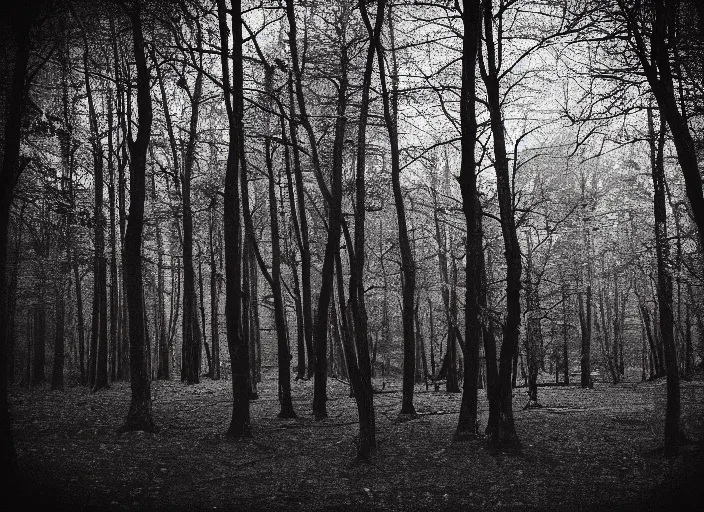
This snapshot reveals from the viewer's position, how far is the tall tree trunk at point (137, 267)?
30.9 ft

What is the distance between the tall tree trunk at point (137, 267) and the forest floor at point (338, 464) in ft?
1.55

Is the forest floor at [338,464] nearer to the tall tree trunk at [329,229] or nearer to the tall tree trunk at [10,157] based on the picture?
the tall tree trunk at [10,157]

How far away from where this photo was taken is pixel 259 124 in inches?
602

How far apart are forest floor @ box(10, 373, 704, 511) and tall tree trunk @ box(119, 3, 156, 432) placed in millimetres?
472

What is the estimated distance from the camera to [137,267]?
9711mm

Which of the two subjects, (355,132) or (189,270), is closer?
(355,132)

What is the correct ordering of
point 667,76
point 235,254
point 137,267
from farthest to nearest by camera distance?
1. point 235,254
2. point 137,267
3. point 667,76

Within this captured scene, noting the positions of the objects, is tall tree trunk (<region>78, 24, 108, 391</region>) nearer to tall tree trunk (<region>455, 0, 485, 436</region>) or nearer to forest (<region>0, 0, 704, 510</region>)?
forest (<region>0, 0, 704, 510</region>)

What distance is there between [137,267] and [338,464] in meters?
5.37

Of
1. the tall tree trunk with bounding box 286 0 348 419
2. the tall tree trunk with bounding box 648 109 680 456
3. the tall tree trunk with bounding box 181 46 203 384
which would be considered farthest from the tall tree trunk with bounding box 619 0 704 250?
the tall tree trunk with bounding box 181 46 203 384

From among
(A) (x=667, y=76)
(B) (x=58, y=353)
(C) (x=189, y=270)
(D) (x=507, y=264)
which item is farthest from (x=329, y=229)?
(B) (x=58, y=353)

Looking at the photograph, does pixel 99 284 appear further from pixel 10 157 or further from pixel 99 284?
pixel 10 157

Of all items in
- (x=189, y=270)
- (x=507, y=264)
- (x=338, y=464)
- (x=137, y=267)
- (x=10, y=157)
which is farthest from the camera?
(x=189, y=270)

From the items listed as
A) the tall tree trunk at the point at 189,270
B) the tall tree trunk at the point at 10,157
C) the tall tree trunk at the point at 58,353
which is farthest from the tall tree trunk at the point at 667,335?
the tall tree trunk at the point at 58,353
